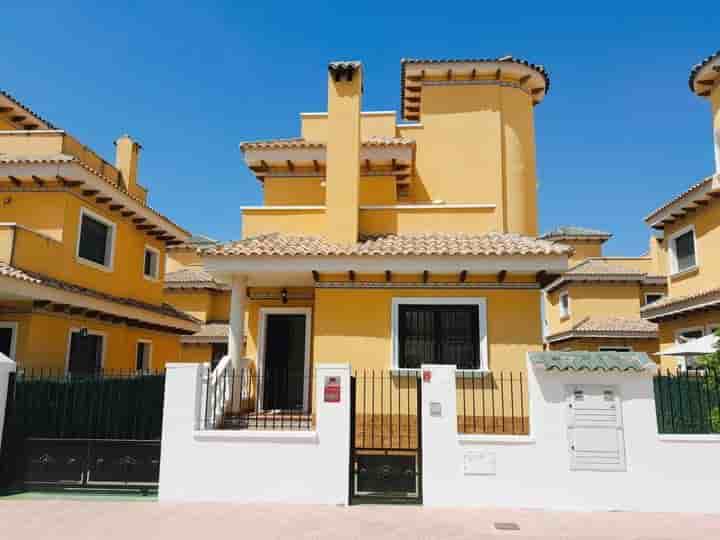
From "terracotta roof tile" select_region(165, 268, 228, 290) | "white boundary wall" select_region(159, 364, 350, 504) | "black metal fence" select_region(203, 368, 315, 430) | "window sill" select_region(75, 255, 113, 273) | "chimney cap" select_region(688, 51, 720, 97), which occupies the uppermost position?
"chimney cap" select_region(688, 51, 720, 97)

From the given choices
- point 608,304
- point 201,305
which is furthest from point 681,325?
point 201,305

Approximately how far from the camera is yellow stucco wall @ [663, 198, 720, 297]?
16.2m

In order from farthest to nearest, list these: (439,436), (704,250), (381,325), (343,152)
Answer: (704,250) < (343,152) < (381,325) < (439,436)

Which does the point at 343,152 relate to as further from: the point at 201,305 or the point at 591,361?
the point at 201,305

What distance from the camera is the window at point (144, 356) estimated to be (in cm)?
1836

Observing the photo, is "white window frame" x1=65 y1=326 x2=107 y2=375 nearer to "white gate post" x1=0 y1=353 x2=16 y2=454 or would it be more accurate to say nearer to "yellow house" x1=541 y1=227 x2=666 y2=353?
"white gate post" x1=0 y1=353 x2=16 y2=454

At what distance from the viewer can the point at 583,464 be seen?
7.69 m

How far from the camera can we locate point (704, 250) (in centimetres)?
1672

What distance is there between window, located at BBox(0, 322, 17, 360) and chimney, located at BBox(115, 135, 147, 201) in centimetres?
736

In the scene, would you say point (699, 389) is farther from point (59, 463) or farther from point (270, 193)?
point (270, 193)

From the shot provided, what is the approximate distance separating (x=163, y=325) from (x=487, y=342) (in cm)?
1229

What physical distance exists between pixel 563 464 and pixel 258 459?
4496 mm

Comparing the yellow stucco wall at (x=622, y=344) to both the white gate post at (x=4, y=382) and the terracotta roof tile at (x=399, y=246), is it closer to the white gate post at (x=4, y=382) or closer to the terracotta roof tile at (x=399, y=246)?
the terracotta roof tile at (x=399, y=246)

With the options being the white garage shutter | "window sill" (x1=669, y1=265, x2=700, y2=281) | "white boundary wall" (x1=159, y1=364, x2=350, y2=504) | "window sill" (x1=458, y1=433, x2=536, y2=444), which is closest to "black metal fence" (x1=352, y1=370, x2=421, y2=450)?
"white boundary wall" (x1=159, y1=364, x2=350, y2=504)
